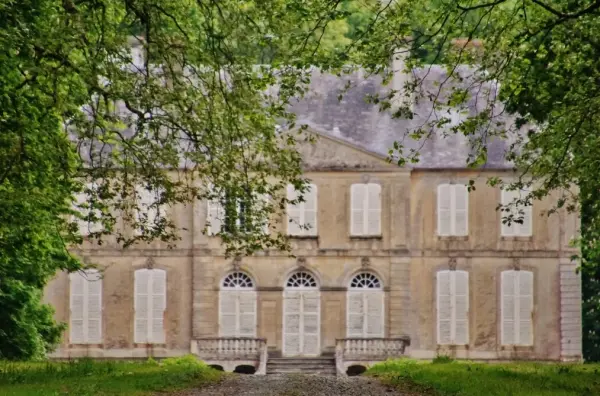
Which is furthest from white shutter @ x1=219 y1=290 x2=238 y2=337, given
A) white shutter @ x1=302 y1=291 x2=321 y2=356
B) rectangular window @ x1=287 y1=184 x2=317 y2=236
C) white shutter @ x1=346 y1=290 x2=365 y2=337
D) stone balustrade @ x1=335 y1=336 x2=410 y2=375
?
white shutter @ x1=346 y1=290 x2=365 y2=337

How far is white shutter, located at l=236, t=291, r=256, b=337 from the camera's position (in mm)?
37781

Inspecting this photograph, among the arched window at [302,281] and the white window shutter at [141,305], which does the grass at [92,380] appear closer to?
the white window shutter at [141,305]

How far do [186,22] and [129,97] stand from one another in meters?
1.19

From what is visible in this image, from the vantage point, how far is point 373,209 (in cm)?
3809

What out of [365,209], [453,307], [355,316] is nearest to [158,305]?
[355,316]

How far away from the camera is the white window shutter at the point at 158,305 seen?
124 feet

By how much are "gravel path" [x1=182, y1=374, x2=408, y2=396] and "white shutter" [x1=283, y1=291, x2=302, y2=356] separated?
53.7 ft

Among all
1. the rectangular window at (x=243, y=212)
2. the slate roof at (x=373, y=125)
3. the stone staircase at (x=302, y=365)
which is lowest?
the stone staircase at (x=302, y=365)

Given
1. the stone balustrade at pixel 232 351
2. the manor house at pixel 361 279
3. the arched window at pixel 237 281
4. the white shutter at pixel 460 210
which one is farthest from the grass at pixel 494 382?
the white shutter at pixel 460 210

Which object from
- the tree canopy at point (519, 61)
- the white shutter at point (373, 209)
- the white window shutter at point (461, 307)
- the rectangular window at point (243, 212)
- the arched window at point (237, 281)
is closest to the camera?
the tree canopy at point (519, 61)

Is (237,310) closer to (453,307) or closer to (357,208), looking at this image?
(357,208)

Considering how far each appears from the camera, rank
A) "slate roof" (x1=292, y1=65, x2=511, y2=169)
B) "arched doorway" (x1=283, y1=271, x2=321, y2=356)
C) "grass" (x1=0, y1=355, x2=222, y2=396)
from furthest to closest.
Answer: "slate roof" (x1=292, y1=65, x2=511, y2=169) → "arched doorway" (x1=283, y1=271, x2=321, y2=356) → "grass" (x1=0, y1=355, x2=222, y2=396)

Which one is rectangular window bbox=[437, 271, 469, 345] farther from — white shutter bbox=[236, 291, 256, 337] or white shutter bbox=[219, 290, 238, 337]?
white shutter bbox=[219, 290, 238, 337]

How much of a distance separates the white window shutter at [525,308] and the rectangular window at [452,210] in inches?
80.2
